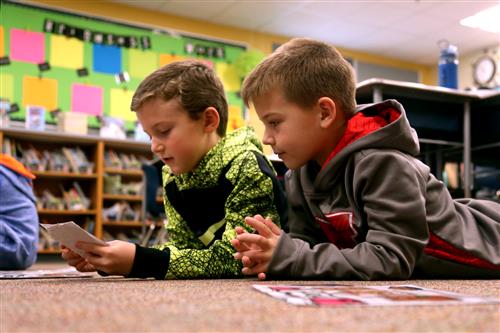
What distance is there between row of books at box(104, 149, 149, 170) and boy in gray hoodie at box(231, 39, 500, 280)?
3.96m

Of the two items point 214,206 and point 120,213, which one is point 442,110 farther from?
point 120,213

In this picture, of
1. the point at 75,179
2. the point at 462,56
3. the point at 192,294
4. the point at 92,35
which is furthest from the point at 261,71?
the point at 462,56

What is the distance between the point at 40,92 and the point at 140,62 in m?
1.08

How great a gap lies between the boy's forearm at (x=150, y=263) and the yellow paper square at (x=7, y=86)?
15.1ft

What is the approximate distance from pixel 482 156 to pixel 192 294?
2.96m

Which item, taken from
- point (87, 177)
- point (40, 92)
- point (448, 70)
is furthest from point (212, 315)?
point (40, 92)

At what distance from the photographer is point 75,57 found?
18.4 feet

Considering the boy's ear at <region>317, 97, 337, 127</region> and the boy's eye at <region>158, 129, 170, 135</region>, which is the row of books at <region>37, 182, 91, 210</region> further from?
the boy's ear at <region>317, 97, 337, 127</region>

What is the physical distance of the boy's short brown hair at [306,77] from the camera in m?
1.23

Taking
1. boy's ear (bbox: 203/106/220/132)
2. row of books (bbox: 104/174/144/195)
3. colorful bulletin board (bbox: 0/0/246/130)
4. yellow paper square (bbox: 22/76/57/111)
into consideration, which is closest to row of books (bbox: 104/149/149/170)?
row of books (bbox: 104/174/144/195)

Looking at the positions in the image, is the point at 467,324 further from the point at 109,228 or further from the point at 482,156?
the point at 109,228

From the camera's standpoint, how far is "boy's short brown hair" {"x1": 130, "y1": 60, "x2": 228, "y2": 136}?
4.44 ft

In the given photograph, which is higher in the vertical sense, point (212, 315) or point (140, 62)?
point (140, 62)

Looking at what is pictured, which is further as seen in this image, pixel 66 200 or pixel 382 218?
pixel 66 200
